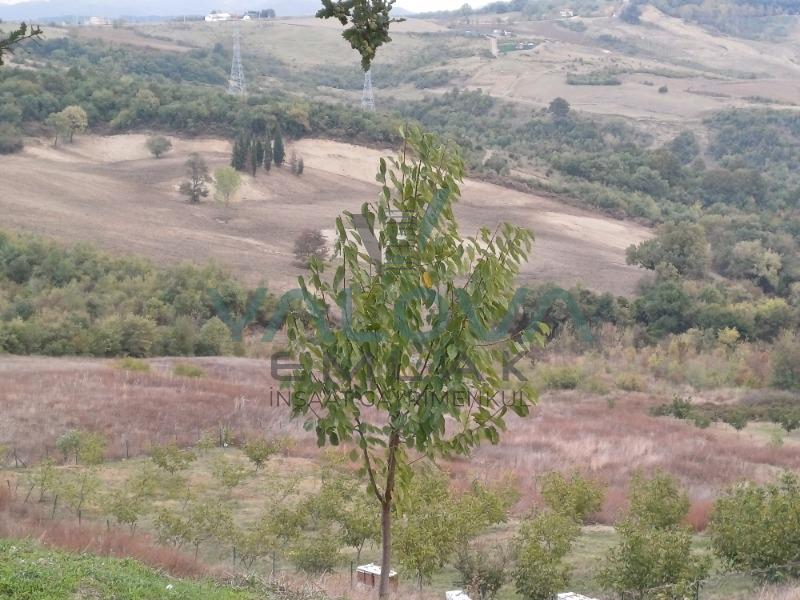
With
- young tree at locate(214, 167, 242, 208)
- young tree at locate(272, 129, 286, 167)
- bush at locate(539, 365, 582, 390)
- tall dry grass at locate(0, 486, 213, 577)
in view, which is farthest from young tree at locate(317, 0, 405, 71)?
young tree at locate(272, 129, 286, 167)

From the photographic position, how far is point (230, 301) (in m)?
42.8

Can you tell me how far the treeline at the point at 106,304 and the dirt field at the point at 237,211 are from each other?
4.05 m

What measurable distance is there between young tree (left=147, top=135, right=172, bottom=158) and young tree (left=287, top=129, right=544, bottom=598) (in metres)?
65.3

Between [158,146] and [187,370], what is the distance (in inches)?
Result: 1714

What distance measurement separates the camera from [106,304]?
127ft

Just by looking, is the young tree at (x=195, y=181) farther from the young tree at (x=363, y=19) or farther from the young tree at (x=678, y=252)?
the young tree at (x=363, y=19)

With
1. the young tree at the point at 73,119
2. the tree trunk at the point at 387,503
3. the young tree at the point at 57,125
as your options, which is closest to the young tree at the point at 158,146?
the young tree at the point at 73,119

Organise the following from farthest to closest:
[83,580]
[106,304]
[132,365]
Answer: [106,304]
[132,365]
[83,580]

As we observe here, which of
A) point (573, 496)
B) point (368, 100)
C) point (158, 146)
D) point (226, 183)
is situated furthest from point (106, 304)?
point (368, 100)

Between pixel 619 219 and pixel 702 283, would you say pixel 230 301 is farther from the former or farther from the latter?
pixel 619 219

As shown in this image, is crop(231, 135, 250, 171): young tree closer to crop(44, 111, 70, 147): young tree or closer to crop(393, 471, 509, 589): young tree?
crop(44, 111, 70, 147): young tree

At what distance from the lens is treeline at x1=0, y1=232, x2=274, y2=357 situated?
3447 centimetres

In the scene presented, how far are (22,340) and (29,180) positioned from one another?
27631 mm

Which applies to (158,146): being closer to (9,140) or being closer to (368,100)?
(9,140)
